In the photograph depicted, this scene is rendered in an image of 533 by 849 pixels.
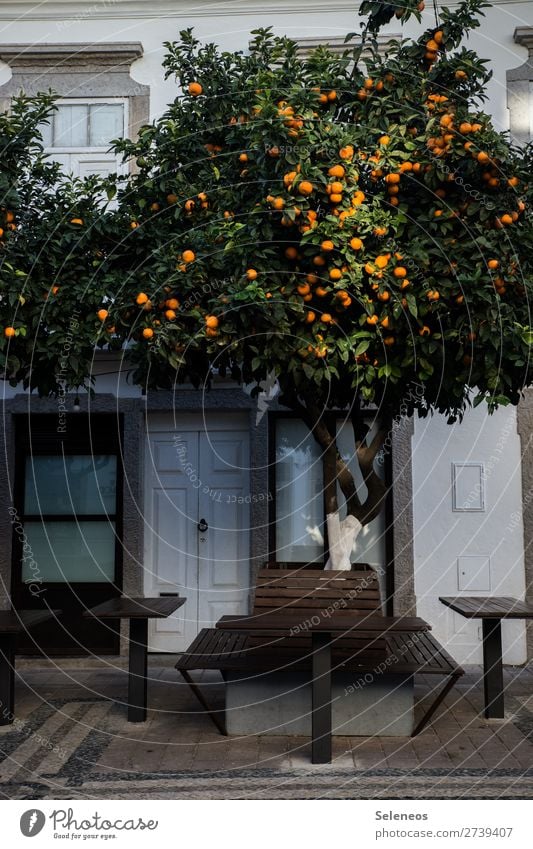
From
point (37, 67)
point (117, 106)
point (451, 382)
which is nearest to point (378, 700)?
point (451, 382)

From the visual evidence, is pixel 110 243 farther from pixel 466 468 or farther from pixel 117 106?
pixel 466 468

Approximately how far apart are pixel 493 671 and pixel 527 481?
274 cm

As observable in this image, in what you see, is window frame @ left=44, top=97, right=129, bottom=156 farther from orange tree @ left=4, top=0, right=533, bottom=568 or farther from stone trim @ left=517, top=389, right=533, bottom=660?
stone trim @ left=517, top=389, right=533, bottom=660

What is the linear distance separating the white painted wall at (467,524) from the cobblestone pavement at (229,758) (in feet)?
5.39

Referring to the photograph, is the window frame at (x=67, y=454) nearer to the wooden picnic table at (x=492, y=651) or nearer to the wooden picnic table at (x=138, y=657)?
the wooden picnic table at (x=138, y=657)

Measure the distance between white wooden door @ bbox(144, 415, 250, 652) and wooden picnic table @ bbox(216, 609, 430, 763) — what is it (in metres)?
3.29

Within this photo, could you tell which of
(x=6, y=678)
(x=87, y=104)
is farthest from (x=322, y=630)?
(x=87, y=104)

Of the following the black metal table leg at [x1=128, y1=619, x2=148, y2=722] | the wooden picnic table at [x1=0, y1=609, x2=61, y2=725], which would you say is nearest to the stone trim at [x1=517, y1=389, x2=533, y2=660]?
the black metal table leg at [x1=128, y1=619, x2=148, y2=722]

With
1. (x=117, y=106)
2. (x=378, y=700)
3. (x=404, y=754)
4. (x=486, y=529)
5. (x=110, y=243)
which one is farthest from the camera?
(x=117, y=106)

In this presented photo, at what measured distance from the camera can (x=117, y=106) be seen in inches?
380

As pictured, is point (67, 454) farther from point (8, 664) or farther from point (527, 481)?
point (527, 481)

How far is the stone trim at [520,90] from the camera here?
9305 millimetres
